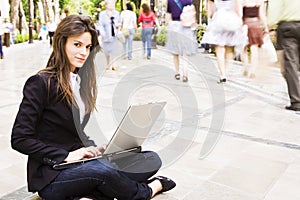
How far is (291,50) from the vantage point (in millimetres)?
4238

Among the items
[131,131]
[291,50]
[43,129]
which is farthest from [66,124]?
[291,50]

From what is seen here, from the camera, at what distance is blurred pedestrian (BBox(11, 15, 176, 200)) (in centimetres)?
165

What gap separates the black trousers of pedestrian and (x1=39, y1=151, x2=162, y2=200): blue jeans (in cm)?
280

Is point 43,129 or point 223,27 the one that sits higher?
point 223,27

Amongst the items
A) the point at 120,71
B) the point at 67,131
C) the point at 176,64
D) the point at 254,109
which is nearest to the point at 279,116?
the point at 254,109

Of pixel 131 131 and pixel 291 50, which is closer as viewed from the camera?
pixel 131 131

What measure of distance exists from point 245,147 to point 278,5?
6.27 feet

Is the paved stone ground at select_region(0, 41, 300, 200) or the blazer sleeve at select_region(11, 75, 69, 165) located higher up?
the blazer sleeve at select_region(11, 75, 69, 165)

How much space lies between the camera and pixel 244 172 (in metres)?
2.62

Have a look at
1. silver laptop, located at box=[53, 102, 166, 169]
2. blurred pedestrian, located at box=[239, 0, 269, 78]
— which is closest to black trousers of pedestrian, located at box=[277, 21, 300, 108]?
blurred pedestrian, located at box=[239, 0, 269, 78]

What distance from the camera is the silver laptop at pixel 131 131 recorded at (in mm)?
1757

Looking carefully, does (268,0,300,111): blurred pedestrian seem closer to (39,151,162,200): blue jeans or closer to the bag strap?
the bag strap

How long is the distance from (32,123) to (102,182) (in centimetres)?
45

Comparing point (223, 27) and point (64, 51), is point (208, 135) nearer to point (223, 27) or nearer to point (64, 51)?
point (64, 51)
